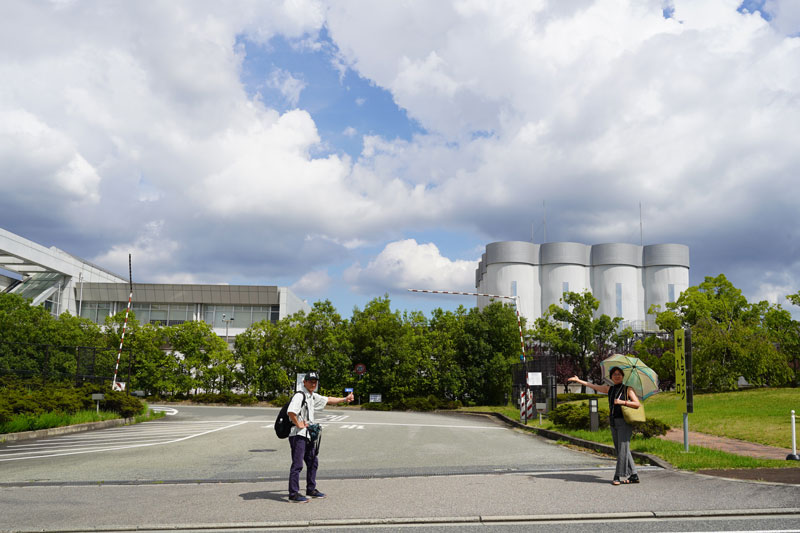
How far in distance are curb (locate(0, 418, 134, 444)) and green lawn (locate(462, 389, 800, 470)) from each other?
1436 centimetres

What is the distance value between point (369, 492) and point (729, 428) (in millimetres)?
13977

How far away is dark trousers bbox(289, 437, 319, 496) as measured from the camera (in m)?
7.93

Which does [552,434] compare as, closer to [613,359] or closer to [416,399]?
A: [613,359]

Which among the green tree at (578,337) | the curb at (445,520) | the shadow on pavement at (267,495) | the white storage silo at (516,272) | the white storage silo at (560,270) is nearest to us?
the curb at (445,520)

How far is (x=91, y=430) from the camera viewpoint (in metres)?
19.8

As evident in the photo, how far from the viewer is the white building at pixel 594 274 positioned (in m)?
87.2

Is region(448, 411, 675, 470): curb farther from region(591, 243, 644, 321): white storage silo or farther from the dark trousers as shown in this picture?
region(591, 243, 644, 321): white storage silo

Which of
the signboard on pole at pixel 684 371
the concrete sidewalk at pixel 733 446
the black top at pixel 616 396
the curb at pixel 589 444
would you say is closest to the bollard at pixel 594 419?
the curb at pixel 589 444

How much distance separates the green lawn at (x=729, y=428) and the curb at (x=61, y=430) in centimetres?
1436

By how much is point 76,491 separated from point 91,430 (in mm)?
12258

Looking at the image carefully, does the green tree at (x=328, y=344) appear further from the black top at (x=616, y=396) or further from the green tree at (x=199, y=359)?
the black top at (x=616, y=396)

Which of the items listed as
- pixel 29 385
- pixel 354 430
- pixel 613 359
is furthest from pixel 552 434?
pixel 29 385

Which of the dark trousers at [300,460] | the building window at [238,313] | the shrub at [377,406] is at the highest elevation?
the building window at [238,313]

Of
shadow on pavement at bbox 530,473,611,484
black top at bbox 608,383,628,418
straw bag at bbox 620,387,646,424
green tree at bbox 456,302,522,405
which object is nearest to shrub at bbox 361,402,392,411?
green tree at bbox 456,302,522,405
